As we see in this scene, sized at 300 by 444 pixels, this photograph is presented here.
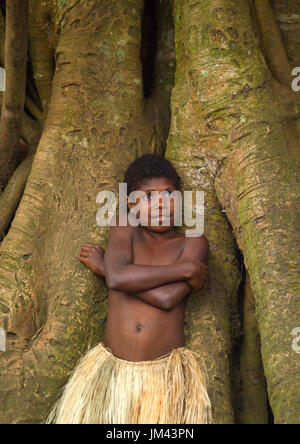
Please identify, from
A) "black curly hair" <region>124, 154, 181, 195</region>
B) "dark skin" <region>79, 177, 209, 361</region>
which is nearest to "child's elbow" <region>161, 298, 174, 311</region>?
"dark skin" <region>79, 177, 209, 361</region>

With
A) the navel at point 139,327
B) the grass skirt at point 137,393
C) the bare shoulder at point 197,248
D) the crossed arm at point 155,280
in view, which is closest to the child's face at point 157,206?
the bare shoulder at point 197,248

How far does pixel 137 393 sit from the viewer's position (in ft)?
8.46

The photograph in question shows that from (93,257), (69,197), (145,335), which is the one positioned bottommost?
(145,335)

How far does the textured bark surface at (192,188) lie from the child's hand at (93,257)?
5 centimetres

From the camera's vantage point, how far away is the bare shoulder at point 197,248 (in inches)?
115

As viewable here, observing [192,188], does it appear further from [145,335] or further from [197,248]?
[145,335]

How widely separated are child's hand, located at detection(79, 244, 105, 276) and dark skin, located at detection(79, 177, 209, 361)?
0.03ft

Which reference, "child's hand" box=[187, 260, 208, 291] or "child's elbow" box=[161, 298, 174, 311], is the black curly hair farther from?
"child's elbow" box=[161, 298, 174, 311]

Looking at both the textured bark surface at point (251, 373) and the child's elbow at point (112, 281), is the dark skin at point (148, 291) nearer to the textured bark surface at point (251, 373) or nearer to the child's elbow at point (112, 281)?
the child's elbow at point (112, 281)

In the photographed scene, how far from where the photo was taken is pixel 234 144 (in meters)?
3.03

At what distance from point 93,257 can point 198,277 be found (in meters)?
0.67

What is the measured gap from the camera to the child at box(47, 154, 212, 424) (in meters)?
2.56

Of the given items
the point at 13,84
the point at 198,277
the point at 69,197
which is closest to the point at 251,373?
the point at 198,277
